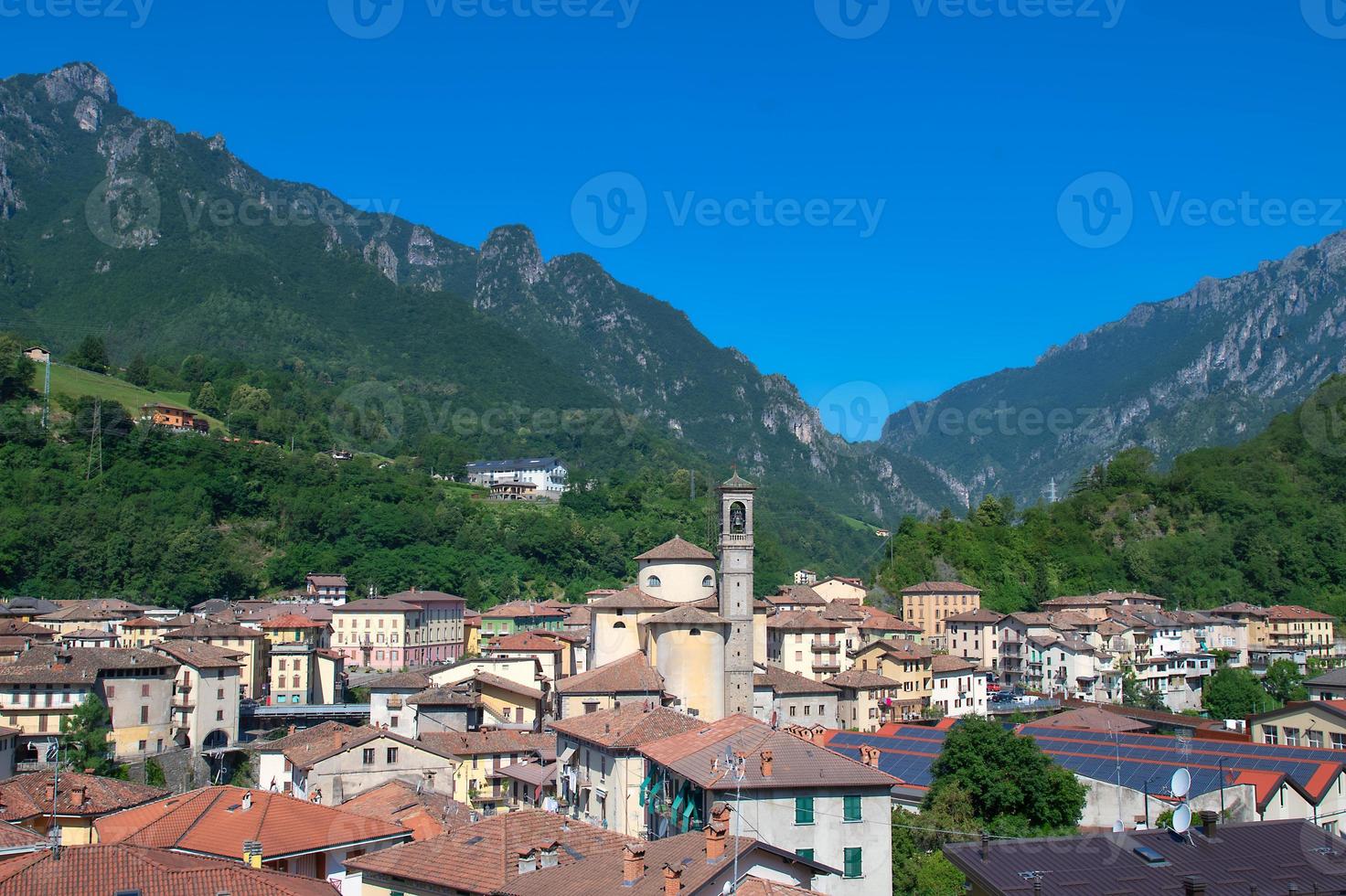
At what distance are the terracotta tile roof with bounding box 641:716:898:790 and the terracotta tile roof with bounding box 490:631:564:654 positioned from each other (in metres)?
33.7

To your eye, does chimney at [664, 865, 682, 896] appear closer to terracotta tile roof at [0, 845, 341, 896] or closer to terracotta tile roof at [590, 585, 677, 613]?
terracotta tile roof at [0, 845, 341, 896]

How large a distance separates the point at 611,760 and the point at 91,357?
117m

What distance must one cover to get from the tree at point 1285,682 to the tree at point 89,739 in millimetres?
55536

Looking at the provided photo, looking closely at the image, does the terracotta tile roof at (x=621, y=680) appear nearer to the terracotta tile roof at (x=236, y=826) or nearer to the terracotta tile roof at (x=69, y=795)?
the terracotta tile roof at (x=69, y=795)

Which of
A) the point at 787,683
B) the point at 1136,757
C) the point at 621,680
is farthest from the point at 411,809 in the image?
the point at 787,683

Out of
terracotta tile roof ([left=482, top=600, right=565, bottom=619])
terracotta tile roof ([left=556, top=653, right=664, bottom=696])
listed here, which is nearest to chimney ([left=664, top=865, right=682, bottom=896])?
terracotta tile roof ([left=556, top=653, right=664, bottom=696])

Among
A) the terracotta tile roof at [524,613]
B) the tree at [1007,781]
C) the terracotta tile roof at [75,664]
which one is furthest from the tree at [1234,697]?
the terracotta tile roof at [75,664]

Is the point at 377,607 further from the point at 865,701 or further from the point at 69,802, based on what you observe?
the point at 69,802

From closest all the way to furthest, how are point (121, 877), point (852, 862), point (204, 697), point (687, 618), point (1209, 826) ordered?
point (121, 877) → point (1209, 826) → point (852, 862) → point (687, 618) → point (204, 697)

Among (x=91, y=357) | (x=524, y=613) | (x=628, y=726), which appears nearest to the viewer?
(x=628, y=726)

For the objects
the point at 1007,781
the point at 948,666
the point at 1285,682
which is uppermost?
the point at 1007,781

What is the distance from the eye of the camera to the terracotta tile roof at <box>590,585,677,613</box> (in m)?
46.8

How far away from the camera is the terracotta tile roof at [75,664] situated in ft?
148

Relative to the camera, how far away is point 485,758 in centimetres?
3975
